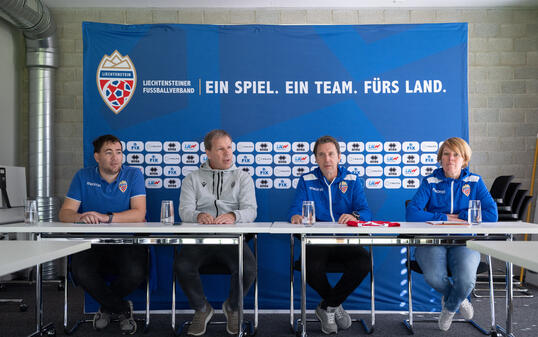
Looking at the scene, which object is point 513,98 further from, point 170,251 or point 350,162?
point 170,251

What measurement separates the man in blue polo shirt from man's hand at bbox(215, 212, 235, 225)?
64 centimetres

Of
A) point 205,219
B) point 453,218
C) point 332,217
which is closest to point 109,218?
point 205,219

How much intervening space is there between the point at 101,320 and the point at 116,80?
1.87 m

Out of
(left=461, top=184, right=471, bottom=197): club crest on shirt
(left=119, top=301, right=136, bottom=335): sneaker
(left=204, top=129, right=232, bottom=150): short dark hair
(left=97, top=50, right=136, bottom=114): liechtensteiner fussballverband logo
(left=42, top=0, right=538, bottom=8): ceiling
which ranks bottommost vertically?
(left=119, top=301, right=136, bottom=335): sneaker

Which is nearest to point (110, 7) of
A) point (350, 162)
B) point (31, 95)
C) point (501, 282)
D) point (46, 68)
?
point (46, 68)

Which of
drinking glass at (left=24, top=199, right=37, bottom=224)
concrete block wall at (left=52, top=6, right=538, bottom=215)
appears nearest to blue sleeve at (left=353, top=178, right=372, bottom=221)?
drinking glass at (left=24, top=199, right=37, bottom=224)

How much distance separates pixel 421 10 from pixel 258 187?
3031 millimetres

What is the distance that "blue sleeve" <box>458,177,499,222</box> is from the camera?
9.82 ft

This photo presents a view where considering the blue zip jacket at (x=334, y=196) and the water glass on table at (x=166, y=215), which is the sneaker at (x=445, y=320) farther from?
the water glass on table at (x=166, y=215)

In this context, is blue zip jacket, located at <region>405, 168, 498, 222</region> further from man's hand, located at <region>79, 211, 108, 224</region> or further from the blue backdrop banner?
man's hand, located at <region>79, 211, 108, 224</region>

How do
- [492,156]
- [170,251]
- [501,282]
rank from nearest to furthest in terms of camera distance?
1. [170,251]
2. [501,282]
3. [492,156]

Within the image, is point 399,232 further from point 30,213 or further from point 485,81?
point 485,81

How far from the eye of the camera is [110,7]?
17.1 ft

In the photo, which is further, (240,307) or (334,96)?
(334,96)
